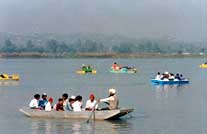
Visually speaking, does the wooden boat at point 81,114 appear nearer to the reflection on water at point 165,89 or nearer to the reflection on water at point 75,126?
the reflection on water at point 75,126

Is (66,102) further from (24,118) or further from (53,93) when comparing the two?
(53,93)

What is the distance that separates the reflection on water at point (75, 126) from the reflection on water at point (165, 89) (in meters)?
19.2

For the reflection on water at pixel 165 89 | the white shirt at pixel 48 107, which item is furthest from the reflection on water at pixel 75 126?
the reflection on water at pixel 165 89

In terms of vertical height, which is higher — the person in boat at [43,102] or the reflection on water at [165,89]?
the person in boat at [43,102]

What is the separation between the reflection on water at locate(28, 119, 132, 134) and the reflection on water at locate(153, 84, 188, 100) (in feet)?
62.9

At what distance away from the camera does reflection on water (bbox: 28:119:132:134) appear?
30.2m

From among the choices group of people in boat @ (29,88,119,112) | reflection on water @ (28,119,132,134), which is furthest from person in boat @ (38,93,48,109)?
reflection on water @ (28,119,132,134)

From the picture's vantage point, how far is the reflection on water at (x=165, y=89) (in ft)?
174

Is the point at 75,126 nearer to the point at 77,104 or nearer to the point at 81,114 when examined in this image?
the point at 81,114

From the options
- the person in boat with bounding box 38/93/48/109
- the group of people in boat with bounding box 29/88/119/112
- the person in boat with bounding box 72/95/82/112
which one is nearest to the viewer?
the group of people in boat with bounding box 29/88/119/112

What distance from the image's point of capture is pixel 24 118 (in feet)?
114

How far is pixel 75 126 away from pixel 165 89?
98.4 feet

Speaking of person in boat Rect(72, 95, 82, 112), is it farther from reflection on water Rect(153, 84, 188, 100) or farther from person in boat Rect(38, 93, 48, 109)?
reflection on water Rect(153, 84, 188, 100)

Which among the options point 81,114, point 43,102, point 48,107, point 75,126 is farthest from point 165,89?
point 75,126
